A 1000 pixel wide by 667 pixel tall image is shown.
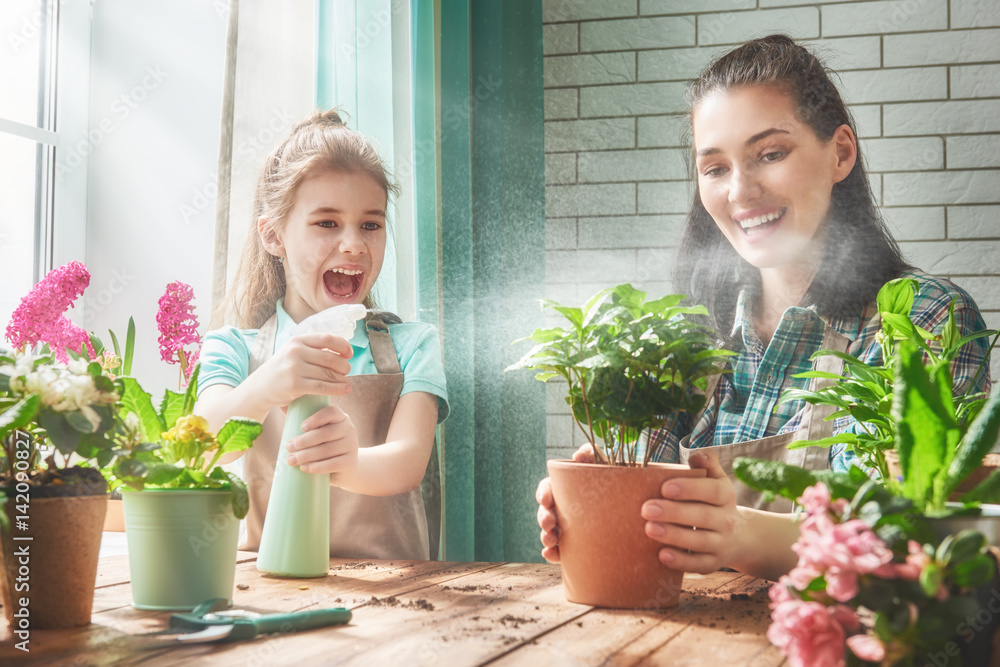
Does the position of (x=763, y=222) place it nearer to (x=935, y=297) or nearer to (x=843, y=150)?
(x=843, y=150)

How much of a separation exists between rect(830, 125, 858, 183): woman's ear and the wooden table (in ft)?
3.08

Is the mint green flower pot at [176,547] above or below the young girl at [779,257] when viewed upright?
below

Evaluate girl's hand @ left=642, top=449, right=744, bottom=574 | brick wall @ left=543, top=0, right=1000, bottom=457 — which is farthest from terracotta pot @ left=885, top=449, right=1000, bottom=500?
brick wall @ left=543, top=0, right=1000, bottom=457

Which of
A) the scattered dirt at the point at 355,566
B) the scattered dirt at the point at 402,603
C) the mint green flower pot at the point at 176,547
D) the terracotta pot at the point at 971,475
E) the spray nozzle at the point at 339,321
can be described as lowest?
the scattered dirt at the point at 355,566

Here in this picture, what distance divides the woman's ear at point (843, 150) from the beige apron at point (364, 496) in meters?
0.90

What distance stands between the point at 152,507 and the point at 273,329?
765mm

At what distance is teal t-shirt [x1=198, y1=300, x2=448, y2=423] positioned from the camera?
1.31 meters

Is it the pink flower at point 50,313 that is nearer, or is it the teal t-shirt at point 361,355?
the pink flower at point 50,313

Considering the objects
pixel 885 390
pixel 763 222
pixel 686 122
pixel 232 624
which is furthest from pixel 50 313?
pixel 686 122

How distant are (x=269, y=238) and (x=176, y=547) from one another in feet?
2.70

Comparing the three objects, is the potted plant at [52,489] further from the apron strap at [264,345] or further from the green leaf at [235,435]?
the apron strap at [264,345]

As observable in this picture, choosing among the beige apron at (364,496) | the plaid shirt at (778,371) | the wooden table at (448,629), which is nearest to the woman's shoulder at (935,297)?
the plaid shirt at (778,371)

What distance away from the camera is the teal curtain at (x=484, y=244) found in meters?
1.85

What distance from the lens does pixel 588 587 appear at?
72cm
